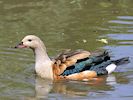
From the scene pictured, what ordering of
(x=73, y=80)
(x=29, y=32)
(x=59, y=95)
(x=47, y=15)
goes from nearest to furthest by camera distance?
(x=59, y=95) < (x=73, y=80) < (x=29, y=32) < (x=47, y=15)

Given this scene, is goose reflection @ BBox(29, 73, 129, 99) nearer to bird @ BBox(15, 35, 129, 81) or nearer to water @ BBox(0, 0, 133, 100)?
water @ BBox(0, 0, 133, 100)

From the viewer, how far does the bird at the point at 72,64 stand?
1233cm

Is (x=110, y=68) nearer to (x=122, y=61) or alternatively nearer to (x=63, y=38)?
(x=122, y=61)

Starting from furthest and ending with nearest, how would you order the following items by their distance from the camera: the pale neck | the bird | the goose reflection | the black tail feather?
the black tail feather < the pale neck < the bird < the goose reflection

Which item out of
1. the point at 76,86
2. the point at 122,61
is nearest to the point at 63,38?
the point at 122,61

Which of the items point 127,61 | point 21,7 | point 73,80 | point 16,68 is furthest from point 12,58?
point 21,7

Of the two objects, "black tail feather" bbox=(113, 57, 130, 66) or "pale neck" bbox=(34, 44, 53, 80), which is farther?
"black tail feather" bbox=(113, 57, 130, 66)

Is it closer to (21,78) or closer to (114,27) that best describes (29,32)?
(114,27)

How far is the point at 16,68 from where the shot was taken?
1289 cm

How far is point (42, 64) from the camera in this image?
494 inches

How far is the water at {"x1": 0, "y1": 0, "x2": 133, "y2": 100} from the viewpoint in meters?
11.5

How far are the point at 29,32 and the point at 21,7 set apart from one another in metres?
3.11

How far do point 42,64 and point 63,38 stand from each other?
2499 millimetres

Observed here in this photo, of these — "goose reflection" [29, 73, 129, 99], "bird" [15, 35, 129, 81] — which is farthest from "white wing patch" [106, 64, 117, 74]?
"goose reflection" [29, 73, 129, 99]
